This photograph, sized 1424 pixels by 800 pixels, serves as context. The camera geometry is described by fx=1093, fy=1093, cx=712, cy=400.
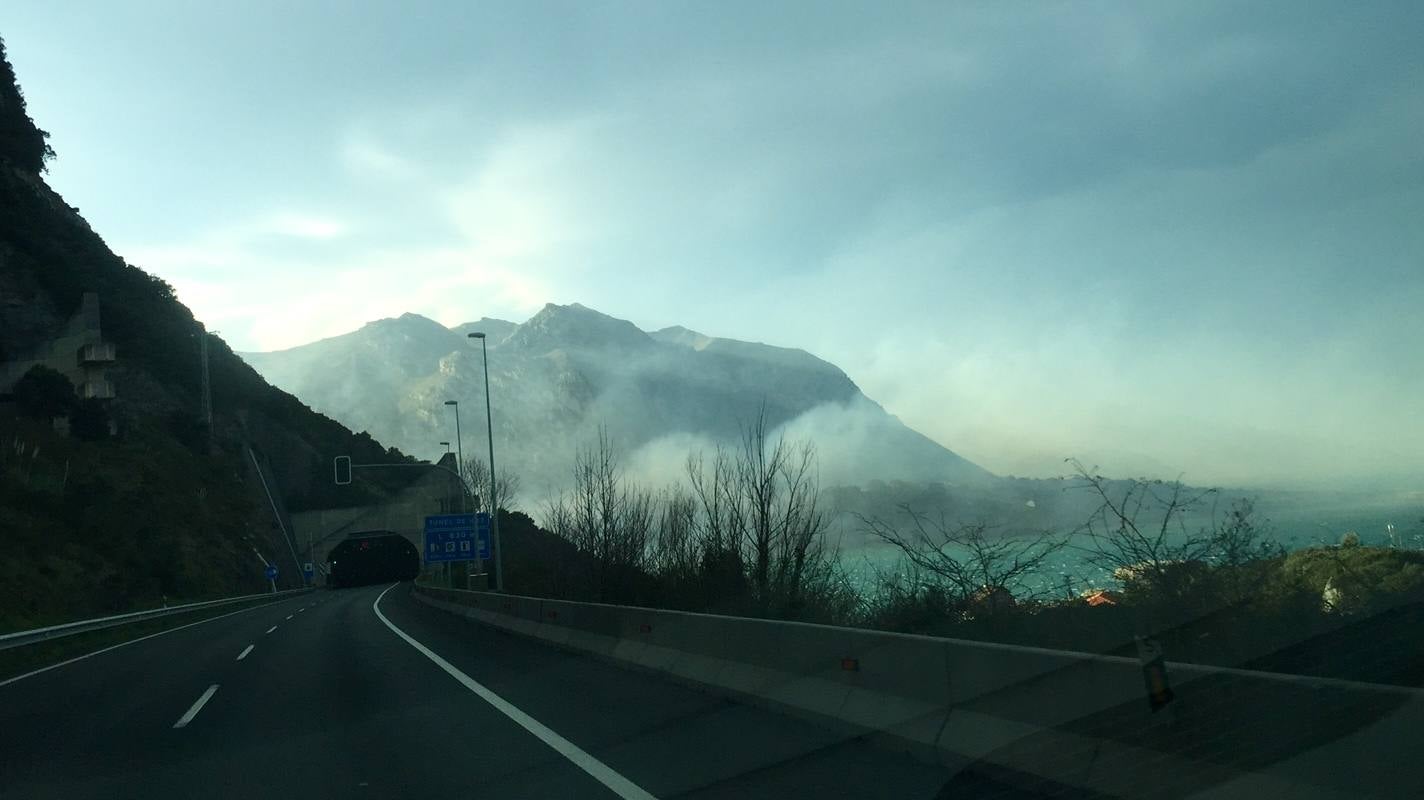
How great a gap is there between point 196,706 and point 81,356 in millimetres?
60189

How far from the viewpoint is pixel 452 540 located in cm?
4138

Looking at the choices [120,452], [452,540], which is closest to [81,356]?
[120,452]

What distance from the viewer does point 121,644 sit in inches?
1071

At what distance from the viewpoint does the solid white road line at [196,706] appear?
1180 centimetres

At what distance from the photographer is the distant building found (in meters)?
61.0

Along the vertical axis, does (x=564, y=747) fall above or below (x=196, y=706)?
below

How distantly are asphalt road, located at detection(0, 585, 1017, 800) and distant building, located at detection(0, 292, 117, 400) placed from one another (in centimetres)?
5167

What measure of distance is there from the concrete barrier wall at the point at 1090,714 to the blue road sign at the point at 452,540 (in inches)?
1231

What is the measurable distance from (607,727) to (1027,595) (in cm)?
455

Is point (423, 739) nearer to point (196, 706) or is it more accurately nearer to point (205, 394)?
point (196, 706)

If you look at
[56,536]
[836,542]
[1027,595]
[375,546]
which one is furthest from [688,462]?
[375,546]

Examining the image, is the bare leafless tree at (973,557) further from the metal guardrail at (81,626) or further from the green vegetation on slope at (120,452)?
the green vegetation on slope at (120,452)

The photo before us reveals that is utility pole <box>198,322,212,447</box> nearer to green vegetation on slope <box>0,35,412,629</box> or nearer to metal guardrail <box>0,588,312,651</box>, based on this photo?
green vegetation on slope <box>0,35,412,629</box>

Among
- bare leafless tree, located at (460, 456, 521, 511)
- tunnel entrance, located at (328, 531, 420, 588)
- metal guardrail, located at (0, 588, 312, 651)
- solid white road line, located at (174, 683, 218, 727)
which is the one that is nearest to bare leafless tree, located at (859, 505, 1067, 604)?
solid white road line, located at (174, 683, 218, 727)
